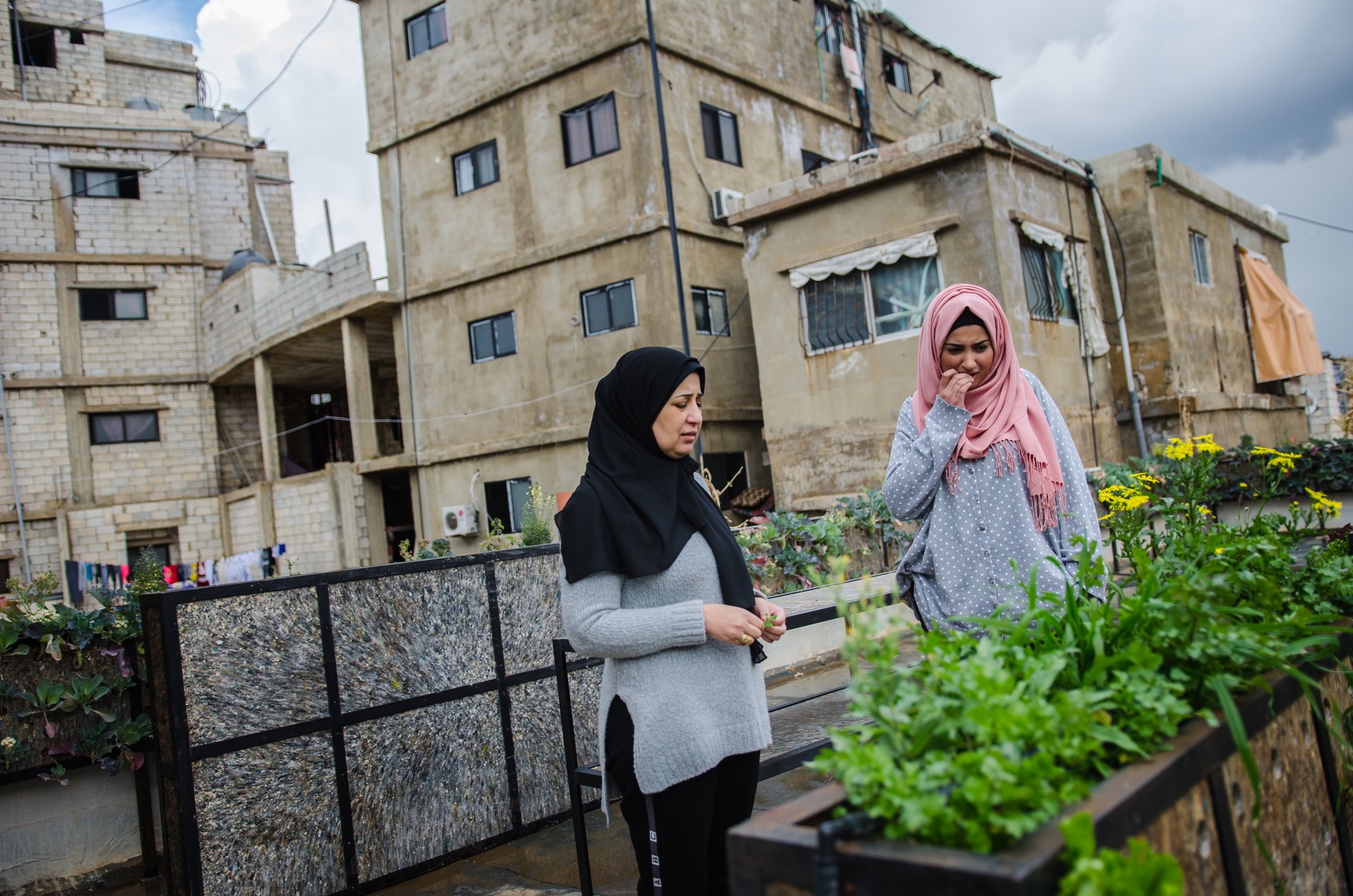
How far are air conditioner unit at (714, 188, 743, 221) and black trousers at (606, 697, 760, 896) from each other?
12613 millimetres

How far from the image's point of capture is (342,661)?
327cm

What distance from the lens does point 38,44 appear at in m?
23.2

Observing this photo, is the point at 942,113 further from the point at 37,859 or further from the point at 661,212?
the point at 37,859

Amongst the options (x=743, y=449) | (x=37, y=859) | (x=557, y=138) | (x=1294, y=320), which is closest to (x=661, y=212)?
(x=557, y=138)

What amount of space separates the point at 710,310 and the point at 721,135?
302 centimetres

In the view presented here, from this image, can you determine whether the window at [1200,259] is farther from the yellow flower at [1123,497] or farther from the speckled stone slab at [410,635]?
the speckled stone slab at [410,635]

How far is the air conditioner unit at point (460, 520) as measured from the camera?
15.6 metres

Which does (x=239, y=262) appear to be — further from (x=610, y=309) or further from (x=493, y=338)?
(x=610, y=309)

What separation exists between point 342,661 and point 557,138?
12880 millimetres

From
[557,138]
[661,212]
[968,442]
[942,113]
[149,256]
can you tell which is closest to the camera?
[968,442]

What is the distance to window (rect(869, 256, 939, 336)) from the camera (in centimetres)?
1096

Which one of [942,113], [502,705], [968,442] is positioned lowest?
[502,705]

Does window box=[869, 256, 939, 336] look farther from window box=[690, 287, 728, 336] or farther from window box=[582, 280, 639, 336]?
window box=[582, 280, 639, 336]

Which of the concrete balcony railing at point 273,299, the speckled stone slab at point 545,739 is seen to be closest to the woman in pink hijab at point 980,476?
the speckled stone slab at point 545,739
